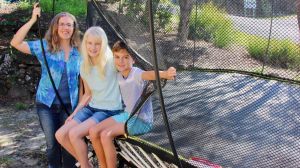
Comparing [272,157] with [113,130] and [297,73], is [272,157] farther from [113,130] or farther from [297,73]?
[113,130]

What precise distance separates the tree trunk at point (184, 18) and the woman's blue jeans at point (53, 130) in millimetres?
973

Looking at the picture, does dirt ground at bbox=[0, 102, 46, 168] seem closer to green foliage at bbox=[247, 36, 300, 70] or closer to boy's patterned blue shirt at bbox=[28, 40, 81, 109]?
boy's patterned blue shirt at bbox=[28, 40, 81, 109]

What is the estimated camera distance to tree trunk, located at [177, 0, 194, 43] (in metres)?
2.72

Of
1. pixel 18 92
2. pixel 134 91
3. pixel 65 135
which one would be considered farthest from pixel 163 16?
pixel 18 92

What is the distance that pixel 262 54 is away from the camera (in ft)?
8.66

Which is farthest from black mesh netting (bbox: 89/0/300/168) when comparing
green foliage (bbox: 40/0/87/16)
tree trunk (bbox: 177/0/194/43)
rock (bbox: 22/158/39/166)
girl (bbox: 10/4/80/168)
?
green foliage (bbox: 40/0/87/16)

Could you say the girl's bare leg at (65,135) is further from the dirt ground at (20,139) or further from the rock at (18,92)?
the rock at (18,92)

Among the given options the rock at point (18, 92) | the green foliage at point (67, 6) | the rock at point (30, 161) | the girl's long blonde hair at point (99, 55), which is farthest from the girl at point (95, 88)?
the green foliage at point (67, 6)

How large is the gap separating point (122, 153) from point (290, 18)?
4.44ft

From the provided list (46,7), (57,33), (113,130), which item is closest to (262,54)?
(113,130)

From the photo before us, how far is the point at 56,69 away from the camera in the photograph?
329 centimetres

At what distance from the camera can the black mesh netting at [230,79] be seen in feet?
8.11

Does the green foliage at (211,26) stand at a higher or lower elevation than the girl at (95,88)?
higher

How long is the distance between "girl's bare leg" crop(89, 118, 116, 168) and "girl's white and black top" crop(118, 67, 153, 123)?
0.51 ft
